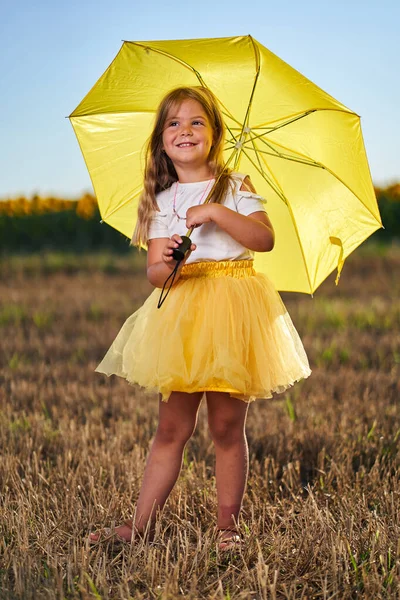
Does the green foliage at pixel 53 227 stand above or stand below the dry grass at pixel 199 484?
above

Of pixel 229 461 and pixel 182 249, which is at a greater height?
pixel 182 249

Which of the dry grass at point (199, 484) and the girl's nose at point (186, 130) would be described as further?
the girl's nose at point (186, 130)

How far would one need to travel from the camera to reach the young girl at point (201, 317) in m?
2.86

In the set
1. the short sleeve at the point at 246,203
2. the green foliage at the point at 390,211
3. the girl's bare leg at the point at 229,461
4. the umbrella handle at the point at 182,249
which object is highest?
the green foliage at the point at 390,211

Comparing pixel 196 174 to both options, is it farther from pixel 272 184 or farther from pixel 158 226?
pixel 272 184

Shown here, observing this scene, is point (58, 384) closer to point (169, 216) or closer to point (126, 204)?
point (126, 204)

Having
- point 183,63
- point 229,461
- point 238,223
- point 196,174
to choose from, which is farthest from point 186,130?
point 229,461

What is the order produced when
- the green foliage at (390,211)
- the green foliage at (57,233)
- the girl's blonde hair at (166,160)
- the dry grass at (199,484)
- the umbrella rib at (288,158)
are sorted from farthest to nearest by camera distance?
the green foliage at (390,211) < the green foliage at (57,233) < the umbrella rib at (288,158) < the girl's blonde hair at (166,160) < the dry grass at (199,484)

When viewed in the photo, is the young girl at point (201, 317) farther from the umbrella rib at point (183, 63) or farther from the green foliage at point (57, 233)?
the green foliage at point (57, 233)

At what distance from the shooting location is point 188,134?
2982 mm

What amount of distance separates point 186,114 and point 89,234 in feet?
45.8

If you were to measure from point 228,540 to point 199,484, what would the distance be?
611mm

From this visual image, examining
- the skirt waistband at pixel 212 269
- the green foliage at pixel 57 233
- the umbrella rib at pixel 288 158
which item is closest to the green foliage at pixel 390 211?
the green foliage at pixel 57 233

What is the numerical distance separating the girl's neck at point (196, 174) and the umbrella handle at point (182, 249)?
33 centimetres
